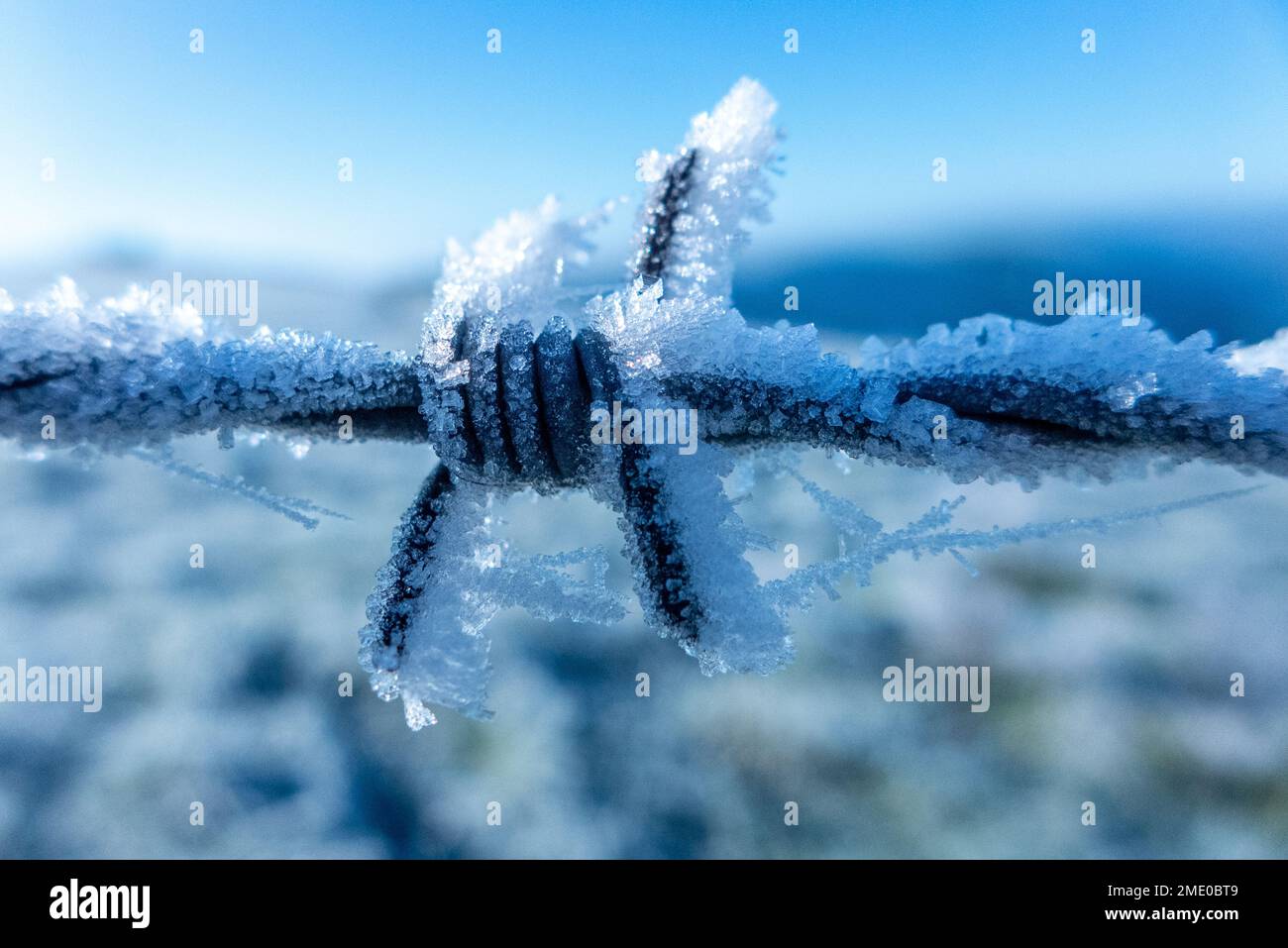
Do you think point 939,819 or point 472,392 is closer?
point 472,392

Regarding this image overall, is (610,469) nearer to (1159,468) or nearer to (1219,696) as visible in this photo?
(1159,468)

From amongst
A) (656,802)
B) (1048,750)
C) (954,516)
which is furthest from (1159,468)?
(1048,750)

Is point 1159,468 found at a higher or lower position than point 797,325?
lower

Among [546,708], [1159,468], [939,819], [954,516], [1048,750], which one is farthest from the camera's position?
[546,708]

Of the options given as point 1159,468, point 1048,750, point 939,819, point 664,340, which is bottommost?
point 939,819

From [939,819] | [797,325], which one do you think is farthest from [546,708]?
[797,325]

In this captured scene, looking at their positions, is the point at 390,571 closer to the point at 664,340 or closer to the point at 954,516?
the point at 664,340

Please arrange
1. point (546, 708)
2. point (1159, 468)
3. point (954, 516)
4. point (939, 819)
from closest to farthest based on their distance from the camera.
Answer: point (1159, 468), point (954, 516), point (939, 819), point (546, 708)
